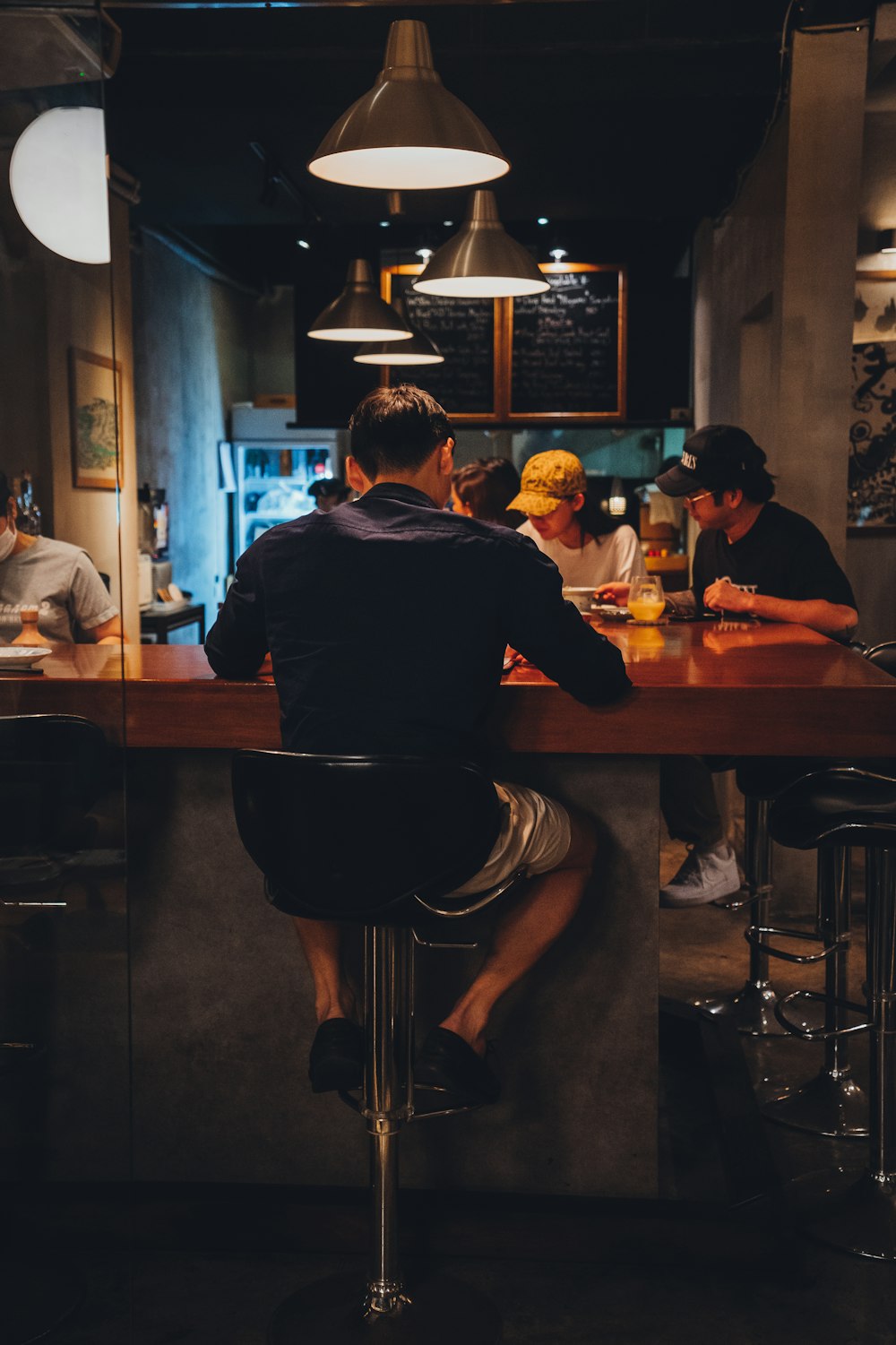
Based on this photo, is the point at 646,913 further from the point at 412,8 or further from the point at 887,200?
the point at 887,200

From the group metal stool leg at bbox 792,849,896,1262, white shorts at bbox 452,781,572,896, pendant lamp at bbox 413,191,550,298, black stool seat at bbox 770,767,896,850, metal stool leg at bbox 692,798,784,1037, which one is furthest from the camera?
pendant lamp at bbox 413,191,550,298

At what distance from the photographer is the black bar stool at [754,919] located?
2.94 m

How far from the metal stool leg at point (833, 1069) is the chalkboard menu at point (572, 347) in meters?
4.51

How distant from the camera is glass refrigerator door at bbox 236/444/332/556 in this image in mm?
10375

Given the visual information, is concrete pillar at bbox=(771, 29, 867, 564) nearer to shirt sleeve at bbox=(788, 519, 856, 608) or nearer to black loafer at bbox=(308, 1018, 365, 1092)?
shirt sleeve at bbox=(788, 519, 856, 608)

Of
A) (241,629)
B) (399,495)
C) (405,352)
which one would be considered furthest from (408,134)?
(405,352)

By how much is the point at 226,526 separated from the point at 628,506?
393cm

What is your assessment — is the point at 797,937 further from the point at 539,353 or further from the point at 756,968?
the point at 539,353

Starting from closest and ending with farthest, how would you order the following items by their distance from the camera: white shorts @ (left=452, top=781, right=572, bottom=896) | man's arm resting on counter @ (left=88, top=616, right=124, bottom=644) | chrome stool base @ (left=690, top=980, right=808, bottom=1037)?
man's arm resting on counter @ (left=88, top=616, right=124, bottom=644)
white shorts @ (left=452, top=781, right=572, bottom=896)
chrome stool base @ (left=690, top=980, right=808, bottom=1037)

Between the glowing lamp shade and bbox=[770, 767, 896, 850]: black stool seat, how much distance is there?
1.68m

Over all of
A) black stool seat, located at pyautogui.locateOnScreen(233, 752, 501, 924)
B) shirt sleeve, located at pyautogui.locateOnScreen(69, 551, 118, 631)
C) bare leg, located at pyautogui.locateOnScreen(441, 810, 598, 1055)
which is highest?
shirt sleeve, located at pyautogui.locateOnScreen(69, 551, 118, 631)

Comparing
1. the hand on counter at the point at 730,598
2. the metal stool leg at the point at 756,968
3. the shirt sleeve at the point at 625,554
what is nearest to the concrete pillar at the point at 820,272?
the shirt sleeve at the point at 625,554

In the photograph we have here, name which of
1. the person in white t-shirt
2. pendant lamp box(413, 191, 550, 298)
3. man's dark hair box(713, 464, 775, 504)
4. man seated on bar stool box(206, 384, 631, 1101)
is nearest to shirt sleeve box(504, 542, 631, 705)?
man seated on bar stool box(206, 384, 631, 1101)

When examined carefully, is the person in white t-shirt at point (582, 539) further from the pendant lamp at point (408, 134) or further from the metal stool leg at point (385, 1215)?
the metal stool leg at point (385, 1215)
